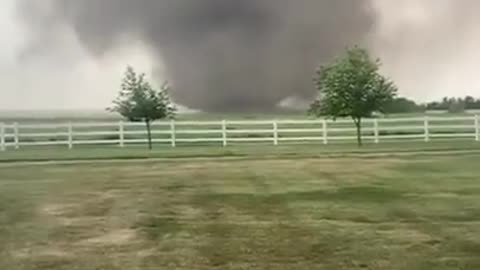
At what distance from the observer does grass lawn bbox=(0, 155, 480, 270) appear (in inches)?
305

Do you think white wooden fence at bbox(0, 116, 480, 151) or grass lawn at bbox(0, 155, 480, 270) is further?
white wooden fence at bbox(0, 116, 480, 151)

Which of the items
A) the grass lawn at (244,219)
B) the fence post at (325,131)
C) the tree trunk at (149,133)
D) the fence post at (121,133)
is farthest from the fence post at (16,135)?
the grass lawn at (244,219)

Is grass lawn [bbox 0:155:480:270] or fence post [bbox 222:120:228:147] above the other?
fence post [bbox 222:120:228:147]

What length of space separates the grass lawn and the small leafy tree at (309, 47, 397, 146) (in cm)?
1217

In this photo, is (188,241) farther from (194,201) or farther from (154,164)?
(154,164)

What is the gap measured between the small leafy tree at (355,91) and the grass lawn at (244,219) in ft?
39.9

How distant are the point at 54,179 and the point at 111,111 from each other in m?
15.8

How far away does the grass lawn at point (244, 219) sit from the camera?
774 cm

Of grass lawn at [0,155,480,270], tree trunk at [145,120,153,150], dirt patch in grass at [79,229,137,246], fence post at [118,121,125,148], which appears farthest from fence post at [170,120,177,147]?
dirt patch in grass at [79,229,137,246]

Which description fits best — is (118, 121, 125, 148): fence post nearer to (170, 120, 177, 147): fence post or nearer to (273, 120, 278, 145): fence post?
(170, 120, 177, 147): fence post

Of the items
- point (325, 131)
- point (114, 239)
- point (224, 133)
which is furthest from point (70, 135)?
point (114, 239)

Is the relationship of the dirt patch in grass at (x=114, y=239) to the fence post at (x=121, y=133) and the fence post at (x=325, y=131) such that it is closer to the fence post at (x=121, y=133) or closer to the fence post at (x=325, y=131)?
the fence post at (x=121, y=133)

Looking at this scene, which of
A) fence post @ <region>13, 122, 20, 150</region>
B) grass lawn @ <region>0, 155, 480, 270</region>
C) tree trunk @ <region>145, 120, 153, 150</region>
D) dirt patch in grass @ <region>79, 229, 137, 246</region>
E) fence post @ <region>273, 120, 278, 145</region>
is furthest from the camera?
fence post @ <region>273, 120, 278, 145</region>

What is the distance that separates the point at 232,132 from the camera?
1129 inches
